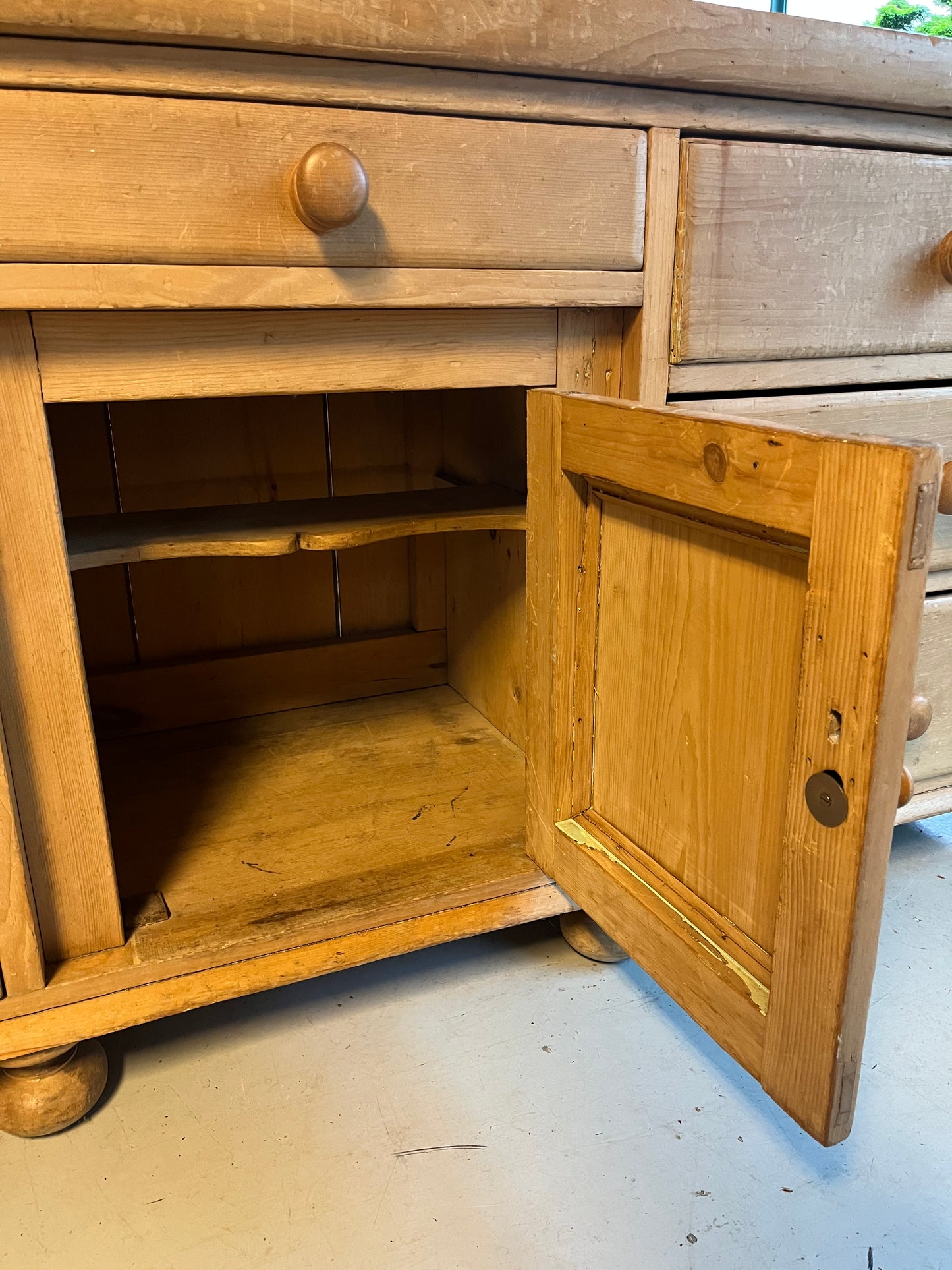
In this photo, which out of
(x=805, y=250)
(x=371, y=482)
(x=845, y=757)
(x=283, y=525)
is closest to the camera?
(x=845, y=757)

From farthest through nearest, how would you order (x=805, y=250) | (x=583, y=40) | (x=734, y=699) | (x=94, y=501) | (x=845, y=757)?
(x=94, y=501), (x=805, y=250), (x=583, y=40), (x=734, y=699), (x=845, y=757)

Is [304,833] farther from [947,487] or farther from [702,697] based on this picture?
[947,487]

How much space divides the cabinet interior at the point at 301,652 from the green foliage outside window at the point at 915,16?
94 centimetres

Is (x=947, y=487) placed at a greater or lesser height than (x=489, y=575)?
greater

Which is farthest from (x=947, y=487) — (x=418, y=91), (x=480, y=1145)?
(x=480, y=1145)

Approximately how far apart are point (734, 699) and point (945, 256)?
563 mm

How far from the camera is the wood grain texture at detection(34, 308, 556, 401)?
0.68m

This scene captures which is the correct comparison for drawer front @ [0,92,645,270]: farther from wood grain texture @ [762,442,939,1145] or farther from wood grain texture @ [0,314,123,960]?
wood grain texture @ [762,442,939,1145]

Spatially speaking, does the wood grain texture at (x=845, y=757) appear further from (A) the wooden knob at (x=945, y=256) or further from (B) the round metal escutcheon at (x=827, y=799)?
(A) the wooden knob at (x=945, y=256)

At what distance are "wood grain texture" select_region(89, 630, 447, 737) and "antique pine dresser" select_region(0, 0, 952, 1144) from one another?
0.20m

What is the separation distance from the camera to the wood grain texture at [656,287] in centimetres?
78

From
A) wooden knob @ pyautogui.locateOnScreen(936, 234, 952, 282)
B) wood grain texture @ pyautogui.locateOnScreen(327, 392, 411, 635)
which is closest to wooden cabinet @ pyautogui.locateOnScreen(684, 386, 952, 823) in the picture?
wooden knob @ pyautogui.locateOnScreen(936, 234, 952, 282)

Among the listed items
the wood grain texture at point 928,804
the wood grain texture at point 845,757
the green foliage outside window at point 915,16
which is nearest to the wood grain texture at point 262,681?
the wood grain texture at point 928,804

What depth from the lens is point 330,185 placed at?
→ 637 mm
